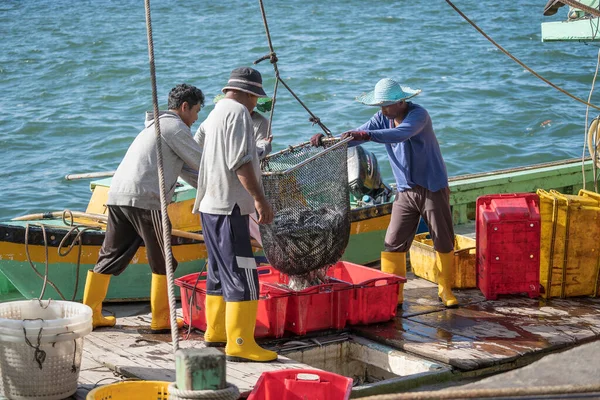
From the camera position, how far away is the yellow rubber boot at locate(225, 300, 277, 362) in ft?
19.8

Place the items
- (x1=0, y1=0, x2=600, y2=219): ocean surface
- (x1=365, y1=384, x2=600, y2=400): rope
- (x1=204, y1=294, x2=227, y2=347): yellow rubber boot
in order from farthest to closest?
(x1=0, y1=0, x2=600, y2=219): ocean surface
(x1=204, y1=294, x2=227, y2=347): yellow rubber boot
(x1=365, y1=384, x2=600, y2=400): rope

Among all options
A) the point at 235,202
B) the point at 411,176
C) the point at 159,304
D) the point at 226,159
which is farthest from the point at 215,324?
the point at 411,176

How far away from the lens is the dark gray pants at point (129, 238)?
664cm

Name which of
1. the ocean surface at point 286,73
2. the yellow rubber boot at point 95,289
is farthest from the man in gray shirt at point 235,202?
the ocean surface at point 286,73

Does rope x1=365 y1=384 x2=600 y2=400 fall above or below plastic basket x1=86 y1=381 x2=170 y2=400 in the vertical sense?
above

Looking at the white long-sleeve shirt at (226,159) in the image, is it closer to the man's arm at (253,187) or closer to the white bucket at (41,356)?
the man's arm at (253,187)

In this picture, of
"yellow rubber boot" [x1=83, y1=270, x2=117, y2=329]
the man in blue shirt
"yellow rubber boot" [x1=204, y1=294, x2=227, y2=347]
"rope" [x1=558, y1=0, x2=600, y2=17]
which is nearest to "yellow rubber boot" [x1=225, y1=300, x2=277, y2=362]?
"yellow rubber boot" [x1=204, y1=294, x2=227, y2=347]

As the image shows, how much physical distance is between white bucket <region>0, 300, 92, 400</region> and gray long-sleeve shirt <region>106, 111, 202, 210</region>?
4.36 feet

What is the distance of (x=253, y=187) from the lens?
19.5 ft

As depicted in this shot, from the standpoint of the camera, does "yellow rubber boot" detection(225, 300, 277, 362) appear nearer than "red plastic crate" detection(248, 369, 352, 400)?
No

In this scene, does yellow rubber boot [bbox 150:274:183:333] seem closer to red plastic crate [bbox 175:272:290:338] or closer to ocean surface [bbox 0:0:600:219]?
red plastic crate [bbox 175:272:290:338]

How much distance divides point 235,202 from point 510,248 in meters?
2.69

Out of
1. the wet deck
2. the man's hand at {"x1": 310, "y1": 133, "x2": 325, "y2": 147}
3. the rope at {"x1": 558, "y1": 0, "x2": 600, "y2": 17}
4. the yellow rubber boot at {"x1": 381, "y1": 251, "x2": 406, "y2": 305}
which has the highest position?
the rope at {"x1": 558, "y1": 0, "x2": 600, "y2": 17}

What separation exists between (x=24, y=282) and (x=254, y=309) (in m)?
2.38
